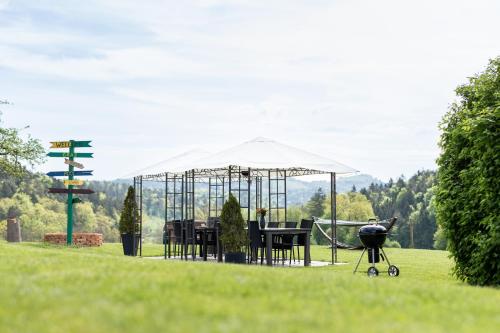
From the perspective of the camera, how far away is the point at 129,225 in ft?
60.7

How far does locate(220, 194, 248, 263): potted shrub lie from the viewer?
13953 millimetres

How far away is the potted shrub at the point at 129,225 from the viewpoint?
18422 millimetres

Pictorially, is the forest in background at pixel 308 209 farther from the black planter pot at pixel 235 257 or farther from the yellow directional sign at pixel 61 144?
the black planter pot at pixel 235 257

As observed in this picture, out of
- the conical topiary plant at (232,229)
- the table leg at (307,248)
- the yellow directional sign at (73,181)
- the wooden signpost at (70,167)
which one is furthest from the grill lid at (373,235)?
the yellow directional sign at (73,181)

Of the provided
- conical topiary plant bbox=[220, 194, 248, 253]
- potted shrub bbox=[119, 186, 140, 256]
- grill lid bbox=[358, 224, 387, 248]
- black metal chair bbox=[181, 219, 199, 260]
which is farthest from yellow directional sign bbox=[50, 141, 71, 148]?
grill lid bbox=[358, 224, 387, 248]

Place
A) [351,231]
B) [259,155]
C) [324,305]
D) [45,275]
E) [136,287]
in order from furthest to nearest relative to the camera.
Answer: [351,231] < [259,155] < [45,275] < [136,287] < [324,305]

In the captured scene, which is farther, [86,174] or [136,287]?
[86,174]

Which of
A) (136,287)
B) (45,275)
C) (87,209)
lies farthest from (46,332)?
(87,209)

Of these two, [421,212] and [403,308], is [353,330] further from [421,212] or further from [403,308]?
[421,212]

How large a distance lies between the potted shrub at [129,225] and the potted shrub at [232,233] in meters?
5.03

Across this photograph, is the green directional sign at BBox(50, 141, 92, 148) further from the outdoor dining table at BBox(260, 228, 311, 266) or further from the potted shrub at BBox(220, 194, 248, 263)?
Result: the outdoor dining table at BBox(260, 228, 311, 266)

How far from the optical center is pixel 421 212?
7194 cm

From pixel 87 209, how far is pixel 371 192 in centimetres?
3835

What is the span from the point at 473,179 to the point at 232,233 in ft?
17.6
